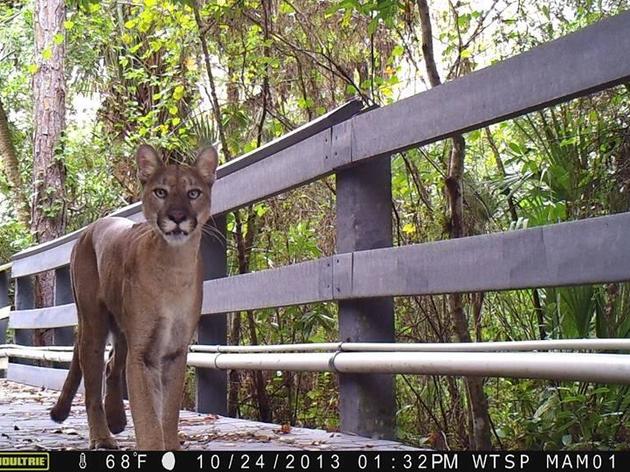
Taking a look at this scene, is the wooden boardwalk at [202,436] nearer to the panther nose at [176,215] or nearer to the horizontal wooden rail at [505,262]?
the horizontal wooden rail at [505,262]

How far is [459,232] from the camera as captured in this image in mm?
4730

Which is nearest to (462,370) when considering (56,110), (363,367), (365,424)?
(363,367)

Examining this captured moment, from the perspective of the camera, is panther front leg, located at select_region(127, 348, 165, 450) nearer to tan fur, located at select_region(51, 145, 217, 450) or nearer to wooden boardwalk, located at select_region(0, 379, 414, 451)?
tan fur, located at select_region(51, 145, 217, 450)

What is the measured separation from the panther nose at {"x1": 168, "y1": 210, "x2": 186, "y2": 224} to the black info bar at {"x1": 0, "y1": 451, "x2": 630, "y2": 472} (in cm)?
70

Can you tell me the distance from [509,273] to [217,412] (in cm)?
276

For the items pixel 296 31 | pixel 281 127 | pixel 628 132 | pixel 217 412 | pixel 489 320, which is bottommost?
pixel 217 412

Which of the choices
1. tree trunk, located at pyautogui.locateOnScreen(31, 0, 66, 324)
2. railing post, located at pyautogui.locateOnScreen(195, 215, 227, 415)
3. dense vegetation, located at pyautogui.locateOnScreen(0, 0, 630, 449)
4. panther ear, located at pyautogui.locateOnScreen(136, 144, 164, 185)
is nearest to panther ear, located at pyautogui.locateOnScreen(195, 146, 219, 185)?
panther ear, located at pyautogui.locateOnScreen(136, 144, 164, 185)

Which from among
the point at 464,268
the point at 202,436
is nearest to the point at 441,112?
the point at 464,268

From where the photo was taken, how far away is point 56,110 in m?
12.1

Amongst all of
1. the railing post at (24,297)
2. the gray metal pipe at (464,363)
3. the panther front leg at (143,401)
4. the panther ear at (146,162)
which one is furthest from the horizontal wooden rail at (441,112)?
the railing post at (24,297)

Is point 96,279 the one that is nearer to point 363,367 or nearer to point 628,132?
point 363,367

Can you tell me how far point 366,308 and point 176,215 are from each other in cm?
119

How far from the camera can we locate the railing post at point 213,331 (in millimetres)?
5203

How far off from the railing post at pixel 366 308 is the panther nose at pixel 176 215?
1.13 metres
